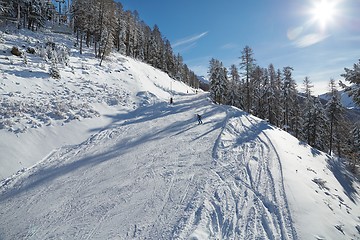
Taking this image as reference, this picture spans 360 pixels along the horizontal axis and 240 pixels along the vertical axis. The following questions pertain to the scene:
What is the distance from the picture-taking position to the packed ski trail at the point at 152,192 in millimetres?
7398

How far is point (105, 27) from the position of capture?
41.3m

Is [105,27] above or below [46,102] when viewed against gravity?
above

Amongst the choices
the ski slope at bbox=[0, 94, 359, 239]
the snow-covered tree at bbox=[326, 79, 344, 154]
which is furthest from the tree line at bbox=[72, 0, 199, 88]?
the snow-covered tree at bbox=[326, 79, 344, 154]

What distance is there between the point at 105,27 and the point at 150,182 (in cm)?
3866

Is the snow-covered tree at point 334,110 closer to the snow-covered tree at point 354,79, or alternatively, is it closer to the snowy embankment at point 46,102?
the snow-covered tree at point 354,79

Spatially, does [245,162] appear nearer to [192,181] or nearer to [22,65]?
[192,181]

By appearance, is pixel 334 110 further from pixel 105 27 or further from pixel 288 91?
pixel 105 27

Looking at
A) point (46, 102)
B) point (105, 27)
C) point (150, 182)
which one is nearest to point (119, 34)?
point (105, 27)

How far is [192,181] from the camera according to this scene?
10078 mm

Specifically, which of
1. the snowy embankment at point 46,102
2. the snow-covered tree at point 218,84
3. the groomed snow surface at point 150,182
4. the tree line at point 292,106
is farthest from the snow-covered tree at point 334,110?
the snowy embankment at point 46,102

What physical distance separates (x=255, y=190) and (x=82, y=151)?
1038cm

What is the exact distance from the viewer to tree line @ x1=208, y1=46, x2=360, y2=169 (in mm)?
31109

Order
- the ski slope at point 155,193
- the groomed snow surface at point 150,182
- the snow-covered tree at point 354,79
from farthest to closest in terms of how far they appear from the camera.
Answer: the snow-covered tree at point 354,79 < the groomed snow surface at point 150,182 < the ski slope at point 155,193

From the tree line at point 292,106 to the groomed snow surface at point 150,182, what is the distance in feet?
47.4
